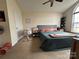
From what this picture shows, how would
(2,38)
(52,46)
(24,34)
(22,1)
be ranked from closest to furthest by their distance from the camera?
(52,46), (2,38), (22,1), (24,34)

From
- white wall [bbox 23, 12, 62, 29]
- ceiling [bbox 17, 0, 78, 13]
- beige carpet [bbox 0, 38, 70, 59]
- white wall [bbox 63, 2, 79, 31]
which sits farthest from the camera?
white wall [bbox 23, 12, 62, 29]

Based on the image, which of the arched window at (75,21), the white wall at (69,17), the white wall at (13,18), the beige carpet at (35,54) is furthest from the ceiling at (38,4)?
the beige carpet at (35,54)

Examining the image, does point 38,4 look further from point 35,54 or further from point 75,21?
point 35,54

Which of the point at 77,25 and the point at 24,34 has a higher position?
the point at 77,25

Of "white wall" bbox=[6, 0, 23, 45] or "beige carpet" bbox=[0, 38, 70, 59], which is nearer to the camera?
"beige carpet" bbox=[0, 38, 70, 59]

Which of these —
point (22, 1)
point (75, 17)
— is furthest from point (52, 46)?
point (75, 17)

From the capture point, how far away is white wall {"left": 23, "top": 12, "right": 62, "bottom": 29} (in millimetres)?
6852

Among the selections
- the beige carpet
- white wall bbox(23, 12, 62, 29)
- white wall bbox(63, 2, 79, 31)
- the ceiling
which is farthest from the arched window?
the beige carpet

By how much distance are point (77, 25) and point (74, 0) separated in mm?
2087

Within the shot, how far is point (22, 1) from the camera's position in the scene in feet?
16.4

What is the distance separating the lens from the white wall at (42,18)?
22.5 feet

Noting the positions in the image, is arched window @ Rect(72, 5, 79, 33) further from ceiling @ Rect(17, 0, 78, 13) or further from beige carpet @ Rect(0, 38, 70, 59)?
beige carpet @ Rect(0, 38, 70, 59)

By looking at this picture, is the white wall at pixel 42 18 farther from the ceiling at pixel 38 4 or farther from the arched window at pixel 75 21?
the arched window at pixel 75 21

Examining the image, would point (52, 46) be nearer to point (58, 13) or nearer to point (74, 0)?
point (74, 0)
